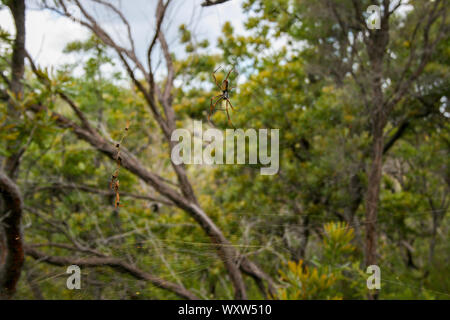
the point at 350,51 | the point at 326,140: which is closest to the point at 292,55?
the point at 350,51

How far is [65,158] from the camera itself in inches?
93.6

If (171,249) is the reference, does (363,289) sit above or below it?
below

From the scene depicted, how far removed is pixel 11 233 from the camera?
0.99 metres

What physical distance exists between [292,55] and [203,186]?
1.57 m

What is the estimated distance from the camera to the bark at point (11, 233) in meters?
0.93

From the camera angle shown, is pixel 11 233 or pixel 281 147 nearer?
pixel 11 233

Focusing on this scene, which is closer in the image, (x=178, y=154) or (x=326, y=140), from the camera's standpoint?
(x=178, y=154)

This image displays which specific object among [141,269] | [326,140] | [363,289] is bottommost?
[363,289]

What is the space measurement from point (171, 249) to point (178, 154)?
115 centimetres

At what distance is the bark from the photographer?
934 millimetres

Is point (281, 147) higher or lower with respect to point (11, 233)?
higher

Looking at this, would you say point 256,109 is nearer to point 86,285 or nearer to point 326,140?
point 326,140
